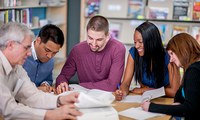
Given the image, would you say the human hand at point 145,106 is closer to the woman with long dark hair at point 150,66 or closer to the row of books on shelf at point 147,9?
the woman with long dark hair at point 150,66

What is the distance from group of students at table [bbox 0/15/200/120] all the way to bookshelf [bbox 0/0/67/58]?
1.46 m

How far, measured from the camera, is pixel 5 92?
170cm

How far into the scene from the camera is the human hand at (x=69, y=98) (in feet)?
5.87

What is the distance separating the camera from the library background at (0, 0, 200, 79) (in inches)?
176

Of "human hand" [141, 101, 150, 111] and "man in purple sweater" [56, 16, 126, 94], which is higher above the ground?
"man in purple sweater" [56, 16, 126, 94]

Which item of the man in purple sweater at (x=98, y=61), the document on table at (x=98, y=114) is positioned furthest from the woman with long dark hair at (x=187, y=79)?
the man in purple sweater at (x=98, y=61)

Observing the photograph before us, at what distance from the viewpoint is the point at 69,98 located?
72.6 inches

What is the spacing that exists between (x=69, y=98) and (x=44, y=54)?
0.73 meters

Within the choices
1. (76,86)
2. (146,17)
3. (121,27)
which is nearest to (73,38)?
(121,27)

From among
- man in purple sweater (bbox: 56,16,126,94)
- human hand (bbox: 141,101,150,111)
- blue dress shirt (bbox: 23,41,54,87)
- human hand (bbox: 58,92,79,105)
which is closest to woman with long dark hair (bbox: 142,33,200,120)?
human hand (bbox: 141,101,150,111)

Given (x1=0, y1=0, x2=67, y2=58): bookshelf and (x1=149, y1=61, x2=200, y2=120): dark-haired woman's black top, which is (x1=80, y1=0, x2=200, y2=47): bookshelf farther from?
(x1=149, y1=61, x2=200, y2=120): dark-haired woman's black top

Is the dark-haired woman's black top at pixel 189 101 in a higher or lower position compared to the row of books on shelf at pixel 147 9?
lower

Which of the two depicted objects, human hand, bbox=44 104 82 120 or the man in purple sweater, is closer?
human hand, bbox=44 104 82 120

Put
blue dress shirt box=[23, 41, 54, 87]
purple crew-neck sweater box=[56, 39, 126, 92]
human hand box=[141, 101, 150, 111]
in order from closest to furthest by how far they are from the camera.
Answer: human hand box=[141, 101, 150, 111]
blue dress shirt box=[23, 41, 54, 87]
purple crew-neck sweater box=[56, 39, 126, 92]
